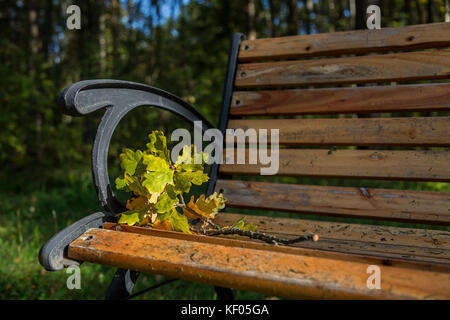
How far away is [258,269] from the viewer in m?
0.54

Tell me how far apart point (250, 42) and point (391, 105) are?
57 cm

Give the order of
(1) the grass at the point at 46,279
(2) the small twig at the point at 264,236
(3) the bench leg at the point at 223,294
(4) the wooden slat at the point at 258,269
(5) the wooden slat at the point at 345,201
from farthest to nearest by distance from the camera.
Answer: (1) the grass at the point at 46,279, (3) the bench leg at the point at 223,294, (5) the wooden slat at the point at 345,201, (2) the small twig at the point at 264,236, (4) the wooden slat at the point at 258,269

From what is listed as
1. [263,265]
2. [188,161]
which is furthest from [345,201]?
[263,265]

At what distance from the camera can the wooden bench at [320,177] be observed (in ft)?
1.76

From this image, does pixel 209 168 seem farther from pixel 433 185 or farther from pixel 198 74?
pixel 198 74

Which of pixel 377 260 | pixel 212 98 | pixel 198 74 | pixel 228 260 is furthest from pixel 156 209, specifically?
pixel 198 74

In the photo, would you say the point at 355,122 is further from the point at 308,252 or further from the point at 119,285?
the point at 119,285

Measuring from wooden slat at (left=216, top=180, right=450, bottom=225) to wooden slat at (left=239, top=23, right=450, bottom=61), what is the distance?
1.53 ft

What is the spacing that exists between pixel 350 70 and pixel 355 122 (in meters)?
0.19

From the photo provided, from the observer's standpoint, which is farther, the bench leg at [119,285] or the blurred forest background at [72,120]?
the blurred forest background at [72,120]

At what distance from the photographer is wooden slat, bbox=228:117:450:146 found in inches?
42.2

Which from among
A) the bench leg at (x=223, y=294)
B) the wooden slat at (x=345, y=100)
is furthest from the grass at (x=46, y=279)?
the wooden slat at (x=345, y=100)

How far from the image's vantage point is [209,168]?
1.29 metres

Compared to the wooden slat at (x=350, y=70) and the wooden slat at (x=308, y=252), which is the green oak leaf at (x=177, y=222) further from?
the wooden slat at (x=350, y=70)
